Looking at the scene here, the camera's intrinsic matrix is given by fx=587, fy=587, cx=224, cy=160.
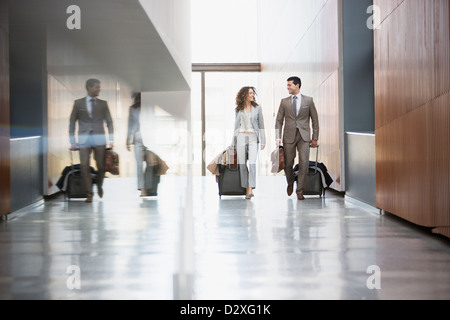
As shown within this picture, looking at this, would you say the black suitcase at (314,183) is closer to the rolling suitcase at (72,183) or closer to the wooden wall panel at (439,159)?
the rolling suitcase at (72,183)

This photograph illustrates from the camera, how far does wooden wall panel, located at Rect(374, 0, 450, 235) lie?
512 cm

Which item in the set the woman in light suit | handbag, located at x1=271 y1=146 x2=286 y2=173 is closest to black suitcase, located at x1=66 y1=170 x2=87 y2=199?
the woman in light suit

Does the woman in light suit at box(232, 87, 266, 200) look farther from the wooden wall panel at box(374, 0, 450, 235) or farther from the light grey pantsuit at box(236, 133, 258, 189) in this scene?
the wooden wall panel at box(374, 0, 450, 235)

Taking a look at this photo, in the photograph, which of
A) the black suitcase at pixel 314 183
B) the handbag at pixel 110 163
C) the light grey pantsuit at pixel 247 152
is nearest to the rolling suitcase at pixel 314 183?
the black suitcase at pixel 314 183

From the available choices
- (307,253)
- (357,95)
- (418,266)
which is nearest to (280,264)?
(307,253)

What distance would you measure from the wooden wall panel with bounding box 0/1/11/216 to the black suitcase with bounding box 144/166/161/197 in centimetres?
322

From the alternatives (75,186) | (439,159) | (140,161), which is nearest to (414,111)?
(439,159)

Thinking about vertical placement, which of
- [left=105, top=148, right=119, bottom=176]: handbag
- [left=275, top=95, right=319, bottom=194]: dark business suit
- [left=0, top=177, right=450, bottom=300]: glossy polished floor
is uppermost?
[left=275, top=95, right=319, bottom=194]: dark business suit

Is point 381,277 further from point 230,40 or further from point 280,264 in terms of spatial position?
point 230,40

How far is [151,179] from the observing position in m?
10.7

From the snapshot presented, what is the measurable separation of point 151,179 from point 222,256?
6.16 m

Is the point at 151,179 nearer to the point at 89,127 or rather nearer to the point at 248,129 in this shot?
the point at 89,127
